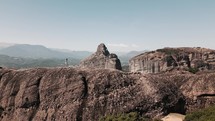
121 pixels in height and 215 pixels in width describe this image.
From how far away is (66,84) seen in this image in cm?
4419

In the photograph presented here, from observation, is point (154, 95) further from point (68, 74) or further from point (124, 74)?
point (68, 74)

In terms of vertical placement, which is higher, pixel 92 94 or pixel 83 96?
pixel 92 94

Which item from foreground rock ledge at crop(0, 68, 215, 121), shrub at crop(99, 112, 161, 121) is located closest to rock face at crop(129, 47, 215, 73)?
foreground rock ledge at crop(0, 68, 215, 121)

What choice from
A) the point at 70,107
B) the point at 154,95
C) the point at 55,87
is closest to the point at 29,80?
the point at 55,87

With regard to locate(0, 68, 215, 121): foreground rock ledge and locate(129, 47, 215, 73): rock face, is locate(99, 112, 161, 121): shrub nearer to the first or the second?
locate(0, 68, 215, 121): foreground rock ledge

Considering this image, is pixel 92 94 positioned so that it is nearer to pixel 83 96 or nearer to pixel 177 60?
pixel 83 96

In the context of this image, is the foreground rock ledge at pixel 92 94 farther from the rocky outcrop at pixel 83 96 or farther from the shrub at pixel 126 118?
the shrub at pixel 126 118

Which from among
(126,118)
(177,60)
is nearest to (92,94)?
(126,118)

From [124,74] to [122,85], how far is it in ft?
7.32

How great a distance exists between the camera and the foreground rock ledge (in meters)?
42.4

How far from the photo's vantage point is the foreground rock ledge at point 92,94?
139ft

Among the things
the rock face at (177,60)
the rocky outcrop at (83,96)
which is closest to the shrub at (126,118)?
Result: the rocky outcrop at (83,96)

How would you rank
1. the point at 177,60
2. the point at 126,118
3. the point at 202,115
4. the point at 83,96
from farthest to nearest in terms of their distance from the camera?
the point at 177,60, the point at 83,96, the point at 126,118, the point at 202,115

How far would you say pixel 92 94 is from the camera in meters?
43.1
